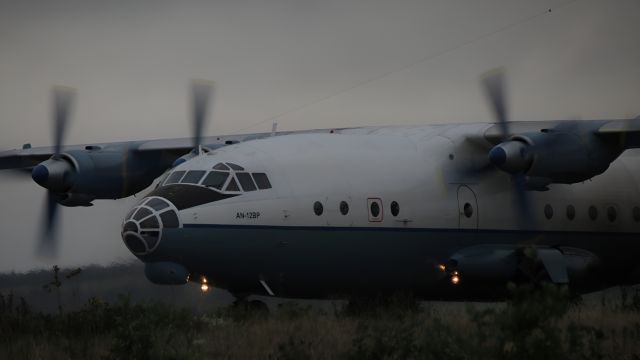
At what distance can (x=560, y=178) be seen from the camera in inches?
736

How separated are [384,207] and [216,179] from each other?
342 cm

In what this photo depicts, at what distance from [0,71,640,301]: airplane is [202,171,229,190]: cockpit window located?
2cm

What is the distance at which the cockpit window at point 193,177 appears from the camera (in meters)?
16.8

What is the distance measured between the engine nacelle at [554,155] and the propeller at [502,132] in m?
0.07

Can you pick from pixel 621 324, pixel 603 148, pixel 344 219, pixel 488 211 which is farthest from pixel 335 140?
pixel 621 324

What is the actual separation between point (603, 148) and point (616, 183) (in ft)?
10.5

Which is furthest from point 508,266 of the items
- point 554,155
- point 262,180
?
point 262,180

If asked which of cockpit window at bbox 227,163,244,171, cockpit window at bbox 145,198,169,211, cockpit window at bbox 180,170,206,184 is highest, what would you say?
cockpit window at bbox 227,163,244,171

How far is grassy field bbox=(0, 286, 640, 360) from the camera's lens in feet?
31.3

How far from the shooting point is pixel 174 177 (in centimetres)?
1727

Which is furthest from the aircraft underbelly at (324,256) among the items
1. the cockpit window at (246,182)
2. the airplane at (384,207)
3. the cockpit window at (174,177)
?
the cockpit window at (174,177)

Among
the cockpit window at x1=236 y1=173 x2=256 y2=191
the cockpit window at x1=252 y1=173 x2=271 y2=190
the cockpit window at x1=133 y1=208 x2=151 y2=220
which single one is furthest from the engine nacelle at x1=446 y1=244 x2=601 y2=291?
the cockpit window at x1=133 y1=208 x2=151 y2=220

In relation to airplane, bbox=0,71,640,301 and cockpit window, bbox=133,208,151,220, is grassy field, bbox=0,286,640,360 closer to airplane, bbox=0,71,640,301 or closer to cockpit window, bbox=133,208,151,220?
airplane, bbox=0,71,640,301

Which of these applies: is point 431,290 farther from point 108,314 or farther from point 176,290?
point 176,290
